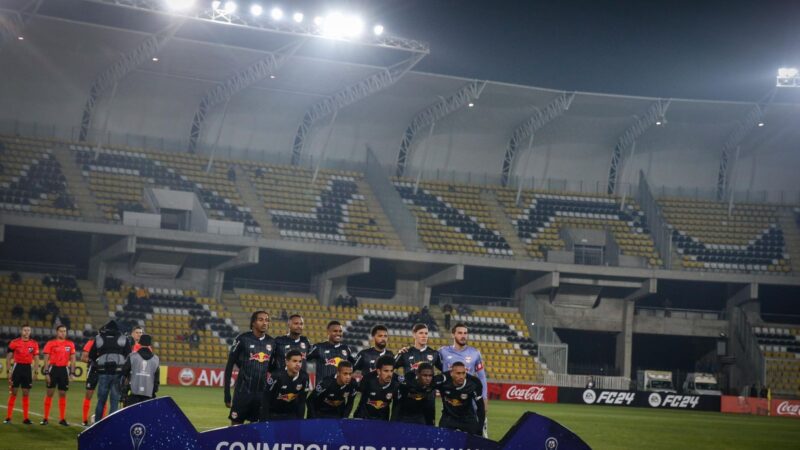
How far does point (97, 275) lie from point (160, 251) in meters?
2.85

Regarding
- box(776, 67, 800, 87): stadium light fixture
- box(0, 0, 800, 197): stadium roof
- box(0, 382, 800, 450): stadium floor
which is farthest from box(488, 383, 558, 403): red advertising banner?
box(776, 67, 800, 87): stadium light fixture

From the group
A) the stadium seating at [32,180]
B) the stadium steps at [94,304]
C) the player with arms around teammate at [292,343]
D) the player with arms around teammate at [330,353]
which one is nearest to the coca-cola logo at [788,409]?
the stadium steps at [94,304]

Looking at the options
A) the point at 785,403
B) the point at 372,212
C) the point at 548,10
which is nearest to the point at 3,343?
the point at 372,212

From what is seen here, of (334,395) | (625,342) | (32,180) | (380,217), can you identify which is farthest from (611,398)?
(334,395)

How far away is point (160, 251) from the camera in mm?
46250

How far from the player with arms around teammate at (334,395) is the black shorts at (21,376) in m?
8.91

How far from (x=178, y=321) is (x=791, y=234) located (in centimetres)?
3177

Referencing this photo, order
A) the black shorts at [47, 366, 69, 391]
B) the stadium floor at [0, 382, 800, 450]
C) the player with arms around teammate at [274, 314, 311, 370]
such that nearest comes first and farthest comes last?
the player with arms around teammate at [274, 314, 311, 370], the stadium floor at [0, 382, 800, 450], the black shorts at [47, 366, 69, 391]

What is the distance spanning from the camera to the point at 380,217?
170 feet

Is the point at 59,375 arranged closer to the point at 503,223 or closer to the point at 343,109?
the point at 343,109

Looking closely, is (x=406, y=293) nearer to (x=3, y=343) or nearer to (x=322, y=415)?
(x=3, y=343)

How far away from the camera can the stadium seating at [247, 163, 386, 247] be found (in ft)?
162

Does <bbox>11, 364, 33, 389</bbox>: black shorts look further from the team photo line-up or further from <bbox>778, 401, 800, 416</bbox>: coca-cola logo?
<bbox>778, 401, 800, 416</bbox>: coca-cola logo

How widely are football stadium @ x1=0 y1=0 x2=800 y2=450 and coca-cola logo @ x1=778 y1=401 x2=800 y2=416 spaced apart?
0.09 m
